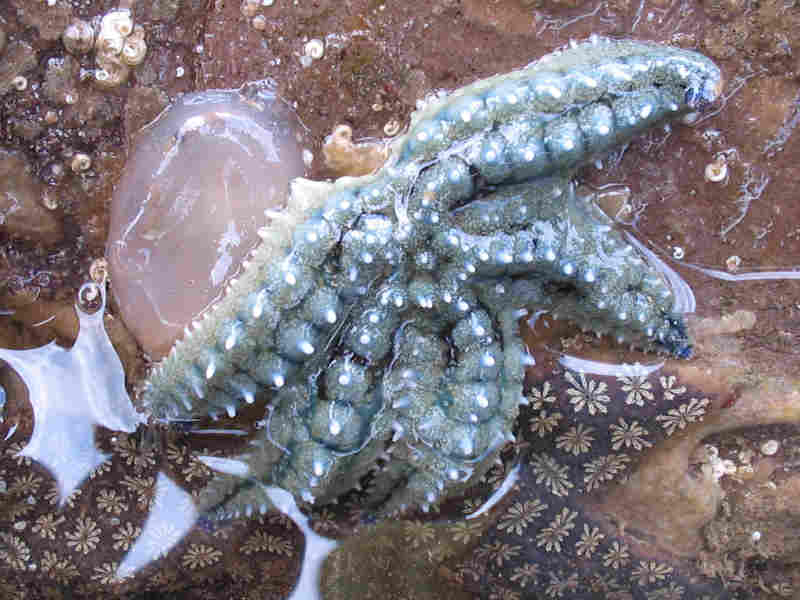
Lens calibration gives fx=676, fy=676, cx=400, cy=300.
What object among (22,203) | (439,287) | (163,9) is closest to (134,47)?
(163,9)

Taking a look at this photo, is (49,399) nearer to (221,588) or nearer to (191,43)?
(221,588)

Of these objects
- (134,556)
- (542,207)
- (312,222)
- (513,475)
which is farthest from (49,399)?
(542,207)

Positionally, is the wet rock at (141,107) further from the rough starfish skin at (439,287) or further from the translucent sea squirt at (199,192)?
the rough starfish skin at (439,287)

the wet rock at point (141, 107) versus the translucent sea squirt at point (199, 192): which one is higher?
the wet rock at point (141, 107)

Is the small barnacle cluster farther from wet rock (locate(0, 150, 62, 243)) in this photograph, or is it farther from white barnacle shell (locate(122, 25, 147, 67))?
wet rock (locate(0, 150, 62, 243))

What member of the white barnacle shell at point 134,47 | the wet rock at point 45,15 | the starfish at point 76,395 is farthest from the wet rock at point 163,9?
the starfish at point 76,395

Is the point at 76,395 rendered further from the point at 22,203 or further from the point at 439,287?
the point at 439,287
